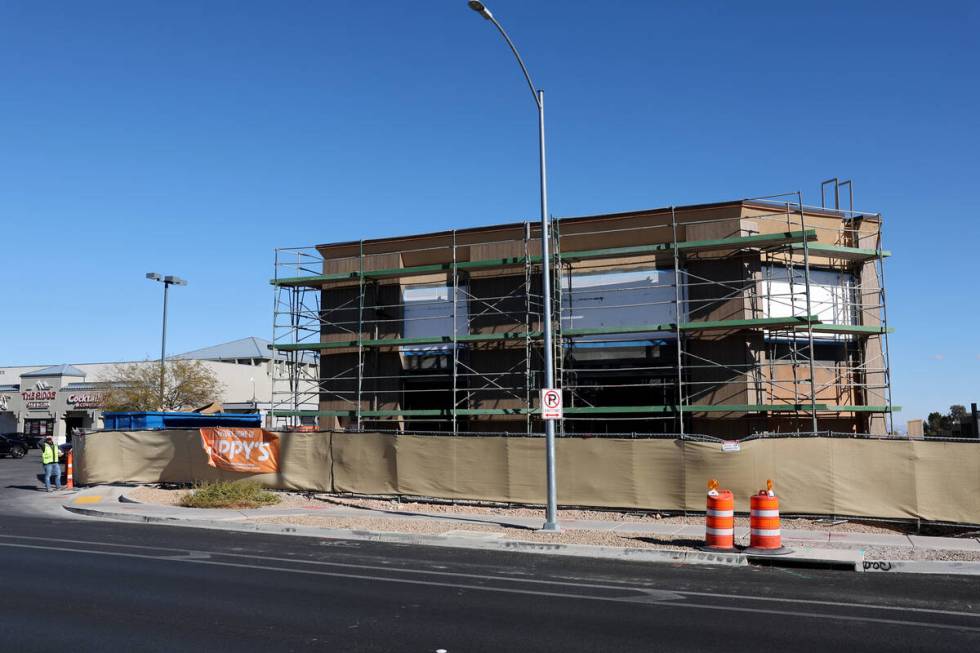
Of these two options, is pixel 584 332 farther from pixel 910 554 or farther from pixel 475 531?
pixel 910 554

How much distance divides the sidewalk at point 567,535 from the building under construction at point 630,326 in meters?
7.75

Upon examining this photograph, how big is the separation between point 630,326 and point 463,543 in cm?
1201

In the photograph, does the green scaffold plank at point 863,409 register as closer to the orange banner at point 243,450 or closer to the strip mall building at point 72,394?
the orange banner at point 243,450

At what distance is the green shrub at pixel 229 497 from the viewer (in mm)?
21016

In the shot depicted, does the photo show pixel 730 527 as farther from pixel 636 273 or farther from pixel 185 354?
pixel 185 354

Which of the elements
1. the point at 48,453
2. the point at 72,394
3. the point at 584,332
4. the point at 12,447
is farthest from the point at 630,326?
the point at 72,394

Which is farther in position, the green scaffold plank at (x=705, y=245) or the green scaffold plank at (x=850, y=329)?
the green scaffold plank at (x=850, y=329)

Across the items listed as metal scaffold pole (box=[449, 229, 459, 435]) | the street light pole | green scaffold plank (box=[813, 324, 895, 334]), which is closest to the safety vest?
metal scaffold pole (box=[449, 229, 459, 435])

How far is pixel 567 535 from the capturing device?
16.1m

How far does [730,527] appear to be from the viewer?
14188 millimetres

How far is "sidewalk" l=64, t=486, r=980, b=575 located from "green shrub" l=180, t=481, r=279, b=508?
0.39 meters

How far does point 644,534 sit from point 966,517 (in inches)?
233

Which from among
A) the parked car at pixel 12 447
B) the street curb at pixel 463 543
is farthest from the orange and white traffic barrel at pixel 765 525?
the parked car at pixel 12 447

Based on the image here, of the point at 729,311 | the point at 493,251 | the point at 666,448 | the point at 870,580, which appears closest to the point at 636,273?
the point at 729,311
